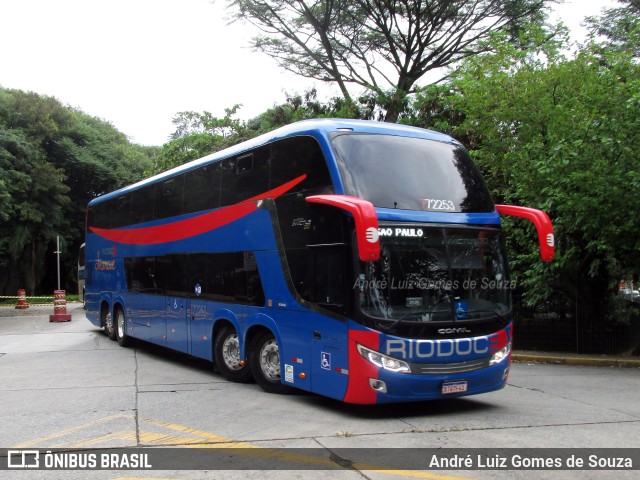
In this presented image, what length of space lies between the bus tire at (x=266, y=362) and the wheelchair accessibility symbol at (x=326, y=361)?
1.24m

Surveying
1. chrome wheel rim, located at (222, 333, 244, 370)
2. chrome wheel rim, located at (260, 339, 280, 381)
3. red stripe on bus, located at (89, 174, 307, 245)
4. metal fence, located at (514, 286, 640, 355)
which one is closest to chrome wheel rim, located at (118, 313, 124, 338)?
red stripe on bus, located at (89, 174, 307, 245)

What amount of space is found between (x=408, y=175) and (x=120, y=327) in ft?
34.5

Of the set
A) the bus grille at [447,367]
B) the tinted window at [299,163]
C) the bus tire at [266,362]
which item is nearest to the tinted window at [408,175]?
Result: the tinted window at [299,163]

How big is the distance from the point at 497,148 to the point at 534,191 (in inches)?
64.9

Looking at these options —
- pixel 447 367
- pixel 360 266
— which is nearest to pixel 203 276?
pixel 360 266

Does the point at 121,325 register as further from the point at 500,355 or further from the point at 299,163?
the point at 500,355

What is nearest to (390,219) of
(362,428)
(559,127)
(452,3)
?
(362,428)

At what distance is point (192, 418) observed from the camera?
7.74 meters

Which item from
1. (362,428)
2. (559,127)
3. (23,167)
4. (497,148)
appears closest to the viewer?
(362,428)

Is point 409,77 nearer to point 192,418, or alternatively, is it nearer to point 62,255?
point 192,418

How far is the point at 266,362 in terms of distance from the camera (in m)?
9.43

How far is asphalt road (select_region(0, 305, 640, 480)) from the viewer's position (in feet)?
19.7

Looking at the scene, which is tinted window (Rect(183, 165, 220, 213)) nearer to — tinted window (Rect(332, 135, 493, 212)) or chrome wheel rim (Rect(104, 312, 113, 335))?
tinted window (Rect(332, 135, 493, 212))

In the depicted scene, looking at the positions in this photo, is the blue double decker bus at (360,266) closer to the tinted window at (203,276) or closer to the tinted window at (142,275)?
the tinted window at (203,276)
